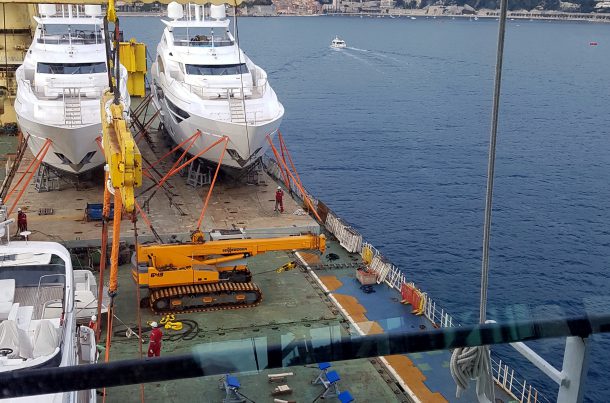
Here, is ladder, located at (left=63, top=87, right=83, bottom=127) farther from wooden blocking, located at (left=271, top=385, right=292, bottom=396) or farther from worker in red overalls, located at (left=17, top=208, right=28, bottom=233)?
wooden blocking, located at (left=271, top=385, right=292, bottom=396)

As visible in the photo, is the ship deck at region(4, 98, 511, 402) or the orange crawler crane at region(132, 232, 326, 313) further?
the orange crawler crane at region(132, 232, 326, 313)

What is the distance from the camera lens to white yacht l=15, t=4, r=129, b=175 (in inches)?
1111

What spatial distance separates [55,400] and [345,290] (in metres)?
15.3

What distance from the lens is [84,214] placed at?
27781 mm

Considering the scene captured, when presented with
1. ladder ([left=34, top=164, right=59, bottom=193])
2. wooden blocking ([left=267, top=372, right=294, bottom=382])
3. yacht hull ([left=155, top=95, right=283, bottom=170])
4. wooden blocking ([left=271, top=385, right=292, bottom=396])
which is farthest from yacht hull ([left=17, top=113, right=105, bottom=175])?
wooden blocking ([left=271, top=385, right=292, bottom=396])

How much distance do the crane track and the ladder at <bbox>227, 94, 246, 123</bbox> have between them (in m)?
9.59

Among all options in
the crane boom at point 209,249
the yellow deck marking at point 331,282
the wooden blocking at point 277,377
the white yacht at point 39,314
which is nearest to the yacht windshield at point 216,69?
the yellow deck marking at point 331,282

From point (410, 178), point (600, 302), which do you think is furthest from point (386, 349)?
point (410, 178)

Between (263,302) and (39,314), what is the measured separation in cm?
1096

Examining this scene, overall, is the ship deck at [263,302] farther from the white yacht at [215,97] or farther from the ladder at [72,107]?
the ladder at [72,107]

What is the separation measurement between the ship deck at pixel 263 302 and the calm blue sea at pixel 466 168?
5.64 meters

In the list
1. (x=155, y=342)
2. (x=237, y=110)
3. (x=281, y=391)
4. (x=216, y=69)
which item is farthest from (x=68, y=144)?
(x=281, y=391)

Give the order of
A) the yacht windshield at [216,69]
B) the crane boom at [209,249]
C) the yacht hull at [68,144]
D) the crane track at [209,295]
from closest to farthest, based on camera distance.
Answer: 1. the crane track at [209,295]
2. the crane boom at [209,249]
3. the yacht hull at [68,144]
4. the yacht windshield at [216,69]

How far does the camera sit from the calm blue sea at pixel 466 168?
33125 millimetres
